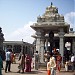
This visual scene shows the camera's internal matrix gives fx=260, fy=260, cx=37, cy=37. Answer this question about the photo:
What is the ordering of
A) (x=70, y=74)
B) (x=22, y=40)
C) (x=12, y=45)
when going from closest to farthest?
(x=70, y=74) → (x=12, y=45) → (x=22, y=40)

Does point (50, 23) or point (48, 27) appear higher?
point (50, 23)

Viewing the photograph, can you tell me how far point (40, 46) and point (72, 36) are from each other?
11789mm

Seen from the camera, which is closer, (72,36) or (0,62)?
(0,62)

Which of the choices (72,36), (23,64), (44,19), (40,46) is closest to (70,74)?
(23,64)

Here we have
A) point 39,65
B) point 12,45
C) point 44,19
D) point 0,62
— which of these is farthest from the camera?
point 12,45

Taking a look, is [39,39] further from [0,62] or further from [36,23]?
[0,62]

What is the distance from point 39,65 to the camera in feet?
63.6

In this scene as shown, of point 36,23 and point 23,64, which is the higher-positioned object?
point 36,23

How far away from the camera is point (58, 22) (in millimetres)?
19719

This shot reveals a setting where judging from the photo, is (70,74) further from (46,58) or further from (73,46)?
(73,46)

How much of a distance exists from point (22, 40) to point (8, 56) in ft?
205

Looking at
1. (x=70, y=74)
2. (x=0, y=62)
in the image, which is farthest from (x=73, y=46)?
(x=0, y=62)

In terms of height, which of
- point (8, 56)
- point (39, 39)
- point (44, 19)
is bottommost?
point (8, 56)

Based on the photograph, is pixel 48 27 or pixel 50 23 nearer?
pixel 50 23
